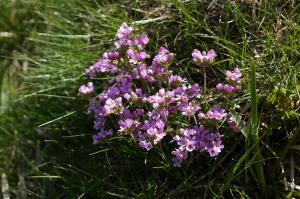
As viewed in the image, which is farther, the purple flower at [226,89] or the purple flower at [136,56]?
the purple flower at [136,56]

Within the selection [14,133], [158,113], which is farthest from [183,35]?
[14,133]

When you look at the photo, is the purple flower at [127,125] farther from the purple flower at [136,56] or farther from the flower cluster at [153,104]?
the purple flower at [136,56]

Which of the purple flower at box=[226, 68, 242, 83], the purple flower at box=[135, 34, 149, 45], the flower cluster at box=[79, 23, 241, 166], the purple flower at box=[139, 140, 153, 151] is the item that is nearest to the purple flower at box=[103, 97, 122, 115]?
the flower cluster at box=[79, 23, 241, 166]

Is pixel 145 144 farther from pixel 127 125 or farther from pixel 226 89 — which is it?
pixel 226 89

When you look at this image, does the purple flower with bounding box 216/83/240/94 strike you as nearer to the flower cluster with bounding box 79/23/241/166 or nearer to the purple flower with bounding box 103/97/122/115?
the flower cluster with bounding box 79/23/241/166

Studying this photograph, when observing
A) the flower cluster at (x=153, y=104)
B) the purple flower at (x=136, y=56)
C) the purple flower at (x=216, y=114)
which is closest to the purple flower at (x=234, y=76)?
the flower cluster at (x=153, y=104)

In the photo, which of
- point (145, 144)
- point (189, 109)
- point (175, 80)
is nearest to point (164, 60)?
→ point (175, 80)

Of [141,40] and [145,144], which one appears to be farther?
[141,40]
